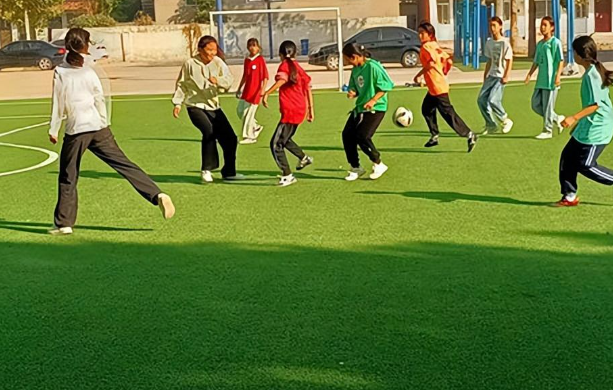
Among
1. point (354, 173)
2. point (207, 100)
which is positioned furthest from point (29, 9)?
point (354, 173)

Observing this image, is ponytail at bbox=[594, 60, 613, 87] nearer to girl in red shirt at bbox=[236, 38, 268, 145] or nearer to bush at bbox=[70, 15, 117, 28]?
girl in red shirt at bbox=[236, 38, 268, 145]

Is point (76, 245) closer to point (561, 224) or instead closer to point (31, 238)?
point (31, 238)

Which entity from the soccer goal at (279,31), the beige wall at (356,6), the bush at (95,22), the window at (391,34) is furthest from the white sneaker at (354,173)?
the bush at (95,22)

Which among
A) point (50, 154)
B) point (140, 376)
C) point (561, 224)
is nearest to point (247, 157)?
point (50, 154)

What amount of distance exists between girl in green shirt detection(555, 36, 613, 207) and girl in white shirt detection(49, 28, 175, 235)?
375cm

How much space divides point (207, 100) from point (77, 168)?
2.89 meters

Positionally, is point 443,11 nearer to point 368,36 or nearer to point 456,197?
point 368,36

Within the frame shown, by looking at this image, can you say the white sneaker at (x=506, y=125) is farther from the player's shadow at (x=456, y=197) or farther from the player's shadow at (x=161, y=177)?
the player's shadow at (x=161, y=177)

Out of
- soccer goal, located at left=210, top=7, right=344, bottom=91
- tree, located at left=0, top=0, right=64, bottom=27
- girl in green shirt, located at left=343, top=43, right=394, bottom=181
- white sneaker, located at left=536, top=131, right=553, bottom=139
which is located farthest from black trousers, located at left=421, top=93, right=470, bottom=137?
tree, located at left=0, top=0, right=64, bottom=27

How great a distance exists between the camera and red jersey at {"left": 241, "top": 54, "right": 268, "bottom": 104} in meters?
14.2

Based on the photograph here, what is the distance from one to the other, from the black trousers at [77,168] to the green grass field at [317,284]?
27 centimetres

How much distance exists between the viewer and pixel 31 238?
8352 mm

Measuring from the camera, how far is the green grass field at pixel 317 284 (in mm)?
4871

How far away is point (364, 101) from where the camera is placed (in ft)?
34.3
